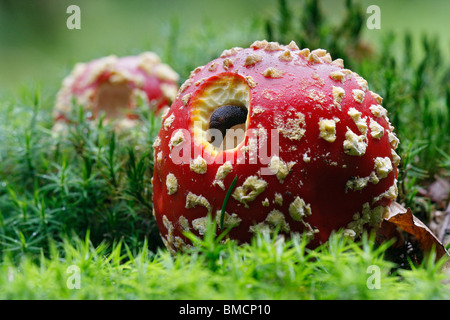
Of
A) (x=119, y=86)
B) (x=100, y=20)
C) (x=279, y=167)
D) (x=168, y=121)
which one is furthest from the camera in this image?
(x=100, y=20)

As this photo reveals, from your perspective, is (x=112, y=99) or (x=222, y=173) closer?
(x=222, y=173)

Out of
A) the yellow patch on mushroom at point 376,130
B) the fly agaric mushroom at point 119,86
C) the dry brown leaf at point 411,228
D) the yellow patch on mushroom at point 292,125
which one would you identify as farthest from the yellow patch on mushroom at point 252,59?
the fly agaric mushroom at point 119,86

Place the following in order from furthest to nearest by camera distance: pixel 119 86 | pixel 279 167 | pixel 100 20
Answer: pixel 100 20 → pixel 119 86 → pixel 279 167

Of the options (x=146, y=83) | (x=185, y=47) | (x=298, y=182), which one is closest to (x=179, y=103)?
(x=298, y=182)

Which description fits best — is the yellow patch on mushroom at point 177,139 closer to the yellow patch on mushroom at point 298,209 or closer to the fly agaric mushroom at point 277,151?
the fly agaric mushroom at point 277,151

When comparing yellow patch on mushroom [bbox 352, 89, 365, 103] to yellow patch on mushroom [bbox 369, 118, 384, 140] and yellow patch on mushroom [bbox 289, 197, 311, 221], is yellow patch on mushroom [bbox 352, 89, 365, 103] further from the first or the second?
yellow patch on mushroom [bbox 289, 197, 311, 221]

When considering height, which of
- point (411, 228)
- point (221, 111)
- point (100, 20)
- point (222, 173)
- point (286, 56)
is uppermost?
point (100, 20)

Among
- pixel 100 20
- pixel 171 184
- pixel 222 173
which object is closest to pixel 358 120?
pixel 222 173

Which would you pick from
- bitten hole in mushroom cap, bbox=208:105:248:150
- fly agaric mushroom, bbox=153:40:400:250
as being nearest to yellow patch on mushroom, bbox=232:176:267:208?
fly agaric mushroom, bbox=153:40:400:250

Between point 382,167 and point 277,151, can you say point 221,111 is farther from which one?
point 382,167
